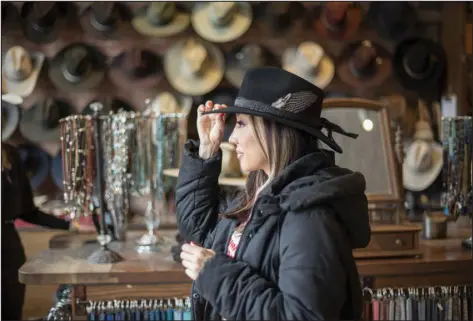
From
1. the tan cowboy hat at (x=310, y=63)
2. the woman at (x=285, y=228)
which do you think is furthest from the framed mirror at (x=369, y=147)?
the tan cowboy hat at (x=310, y=63)

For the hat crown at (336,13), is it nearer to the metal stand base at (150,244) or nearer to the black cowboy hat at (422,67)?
the black cowboy hat at (422,67)

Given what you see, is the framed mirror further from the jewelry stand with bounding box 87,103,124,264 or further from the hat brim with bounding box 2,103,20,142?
the hat brim with bounding box 2,103,20,142

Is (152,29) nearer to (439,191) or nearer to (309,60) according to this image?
(309,60)

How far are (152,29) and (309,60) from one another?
0.95m

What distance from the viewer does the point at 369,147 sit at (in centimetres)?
197

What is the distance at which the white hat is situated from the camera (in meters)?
3.03

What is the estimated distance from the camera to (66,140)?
196 centimetres

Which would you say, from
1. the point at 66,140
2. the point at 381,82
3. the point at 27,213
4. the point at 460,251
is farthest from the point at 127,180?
the point at 381,82

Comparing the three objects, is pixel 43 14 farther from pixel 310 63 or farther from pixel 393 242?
pixel 393 242

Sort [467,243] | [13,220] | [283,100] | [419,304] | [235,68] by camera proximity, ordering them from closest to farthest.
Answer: [283,100], [419,304], [467,243], [13,220], [235,68]

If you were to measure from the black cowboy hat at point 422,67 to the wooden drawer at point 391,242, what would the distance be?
1.63m

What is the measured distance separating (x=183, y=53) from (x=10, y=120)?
1.10m

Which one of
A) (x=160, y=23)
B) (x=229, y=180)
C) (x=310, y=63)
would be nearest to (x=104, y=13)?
(x=160, y=23)

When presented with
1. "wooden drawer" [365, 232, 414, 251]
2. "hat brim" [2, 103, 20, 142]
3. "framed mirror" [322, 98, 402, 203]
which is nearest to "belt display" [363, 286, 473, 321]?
"wooden drawer" [365, 232, 414, 251]
